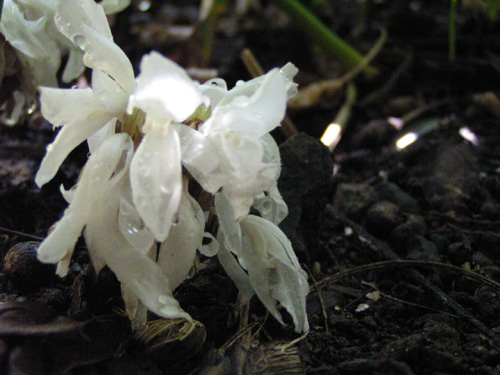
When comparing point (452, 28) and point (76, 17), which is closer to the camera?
point (76, 17)

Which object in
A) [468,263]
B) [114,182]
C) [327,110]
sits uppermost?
[114,182]

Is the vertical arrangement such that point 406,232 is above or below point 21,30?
below

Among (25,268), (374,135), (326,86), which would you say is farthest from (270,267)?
(326,86)

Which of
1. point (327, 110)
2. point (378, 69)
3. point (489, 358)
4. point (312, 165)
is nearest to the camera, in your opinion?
point (489, 358)

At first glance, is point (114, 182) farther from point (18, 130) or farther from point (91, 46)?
point (18, 130)

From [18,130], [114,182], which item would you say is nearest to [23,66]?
[18,130]

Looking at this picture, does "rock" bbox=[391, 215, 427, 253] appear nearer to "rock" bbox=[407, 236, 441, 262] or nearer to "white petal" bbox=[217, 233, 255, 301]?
"rock" bbox=[407, 236, 441, 262]

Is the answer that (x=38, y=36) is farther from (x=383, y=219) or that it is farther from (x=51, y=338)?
(x=383, y=219)
